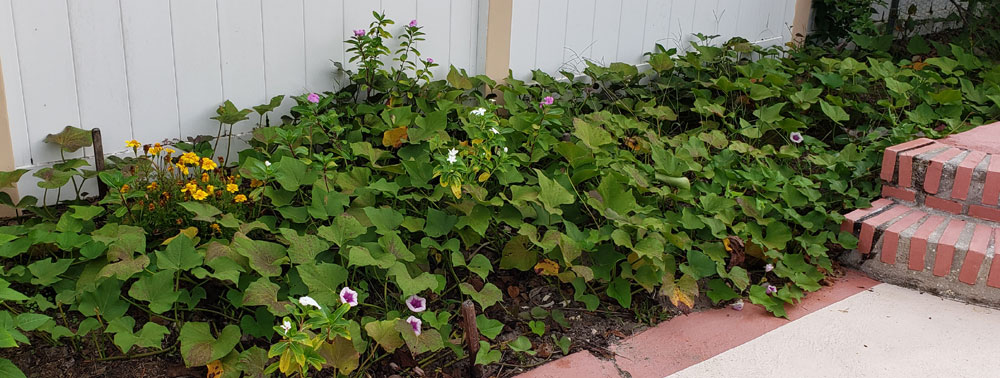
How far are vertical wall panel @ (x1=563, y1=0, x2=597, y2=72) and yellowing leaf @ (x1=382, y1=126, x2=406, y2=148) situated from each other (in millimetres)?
1318

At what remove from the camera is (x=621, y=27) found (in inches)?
169

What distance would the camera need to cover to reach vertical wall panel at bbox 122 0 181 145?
2.74 metres

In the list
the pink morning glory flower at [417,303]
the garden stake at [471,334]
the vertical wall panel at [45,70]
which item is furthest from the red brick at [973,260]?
the vertical wall panel at [45,70]

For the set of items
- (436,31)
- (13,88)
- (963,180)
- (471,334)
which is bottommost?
(471,334)

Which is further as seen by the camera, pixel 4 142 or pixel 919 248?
pixel 919 248

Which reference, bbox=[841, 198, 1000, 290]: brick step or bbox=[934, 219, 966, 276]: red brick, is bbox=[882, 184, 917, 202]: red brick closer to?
bbox=[841, 198, 1000, 290]: brick step

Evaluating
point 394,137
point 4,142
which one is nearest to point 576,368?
point 394,137

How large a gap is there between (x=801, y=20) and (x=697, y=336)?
3.46m

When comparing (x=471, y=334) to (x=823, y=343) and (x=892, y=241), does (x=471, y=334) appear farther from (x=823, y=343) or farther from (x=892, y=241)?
(x=892, y=241)

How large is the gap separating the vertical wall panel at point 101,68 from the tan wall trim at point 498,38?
5.00 feet

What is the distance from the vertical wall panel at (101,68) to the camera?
8.63 feet

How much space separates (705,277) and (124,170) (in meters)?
1.90

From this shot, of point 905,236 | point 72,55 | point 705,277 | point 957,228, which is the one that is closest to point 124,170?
point 72,55

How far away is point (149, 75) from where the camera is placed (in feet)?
9.25
